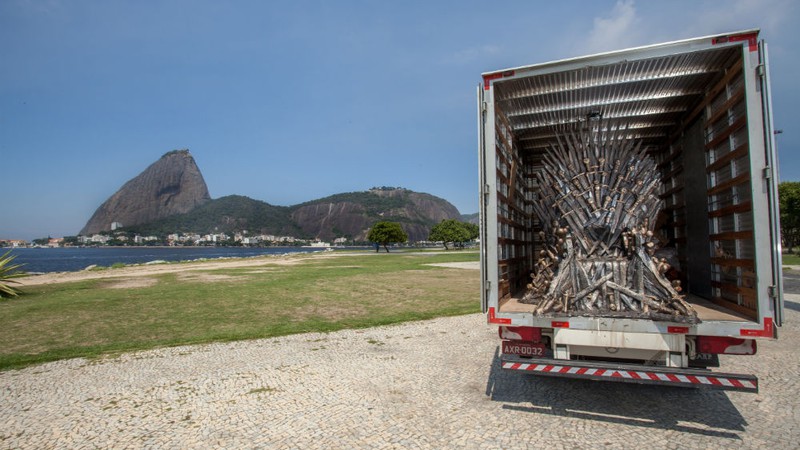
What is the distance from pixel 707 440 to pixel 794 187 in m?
57.1

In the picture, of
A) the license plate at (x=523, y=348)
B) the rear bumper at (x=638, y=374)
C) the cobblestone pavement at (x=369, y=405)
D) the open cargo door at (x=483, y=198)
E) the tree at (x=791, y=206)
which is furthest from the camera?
the tree at (x=791, y=206)

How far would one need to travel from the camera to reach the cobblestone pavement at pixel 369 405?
14.4 feet

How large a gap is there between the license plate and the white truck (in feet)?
0.05

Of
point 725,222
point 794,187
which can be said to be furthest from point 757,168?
point 794,187

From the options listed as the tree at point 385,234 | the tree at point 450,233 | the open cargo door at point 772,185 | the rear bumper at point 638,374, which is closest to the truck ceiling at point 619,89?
the open cargo door at point 772,185

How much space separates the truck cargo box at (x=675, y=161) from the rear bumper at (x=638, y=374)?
439mm

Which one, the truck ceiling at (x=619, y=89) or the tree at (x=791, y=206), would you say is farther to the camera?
the tree at (x=791, y=206)

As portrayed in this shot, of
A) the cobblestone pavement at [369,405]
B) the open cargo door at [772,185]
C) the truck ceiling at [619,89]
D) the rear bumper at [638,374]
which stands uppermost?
the truck ceiling at [619,89]

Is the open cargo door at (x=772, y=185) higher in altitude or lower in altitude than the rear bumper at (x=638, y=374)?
higher

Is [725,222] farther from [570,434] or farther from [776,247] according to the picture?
[570,434]

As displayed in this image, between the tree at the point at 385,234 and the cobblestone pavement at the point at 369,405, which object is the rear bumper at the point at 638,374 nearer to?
the cobblestone pavement at the point at 369,405

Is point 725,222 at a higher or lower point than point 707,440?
higher

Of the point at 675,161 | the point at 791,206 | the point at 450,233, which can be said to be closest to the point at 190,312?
the point at 675,161

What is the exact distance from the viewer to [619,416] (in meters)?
4.89
